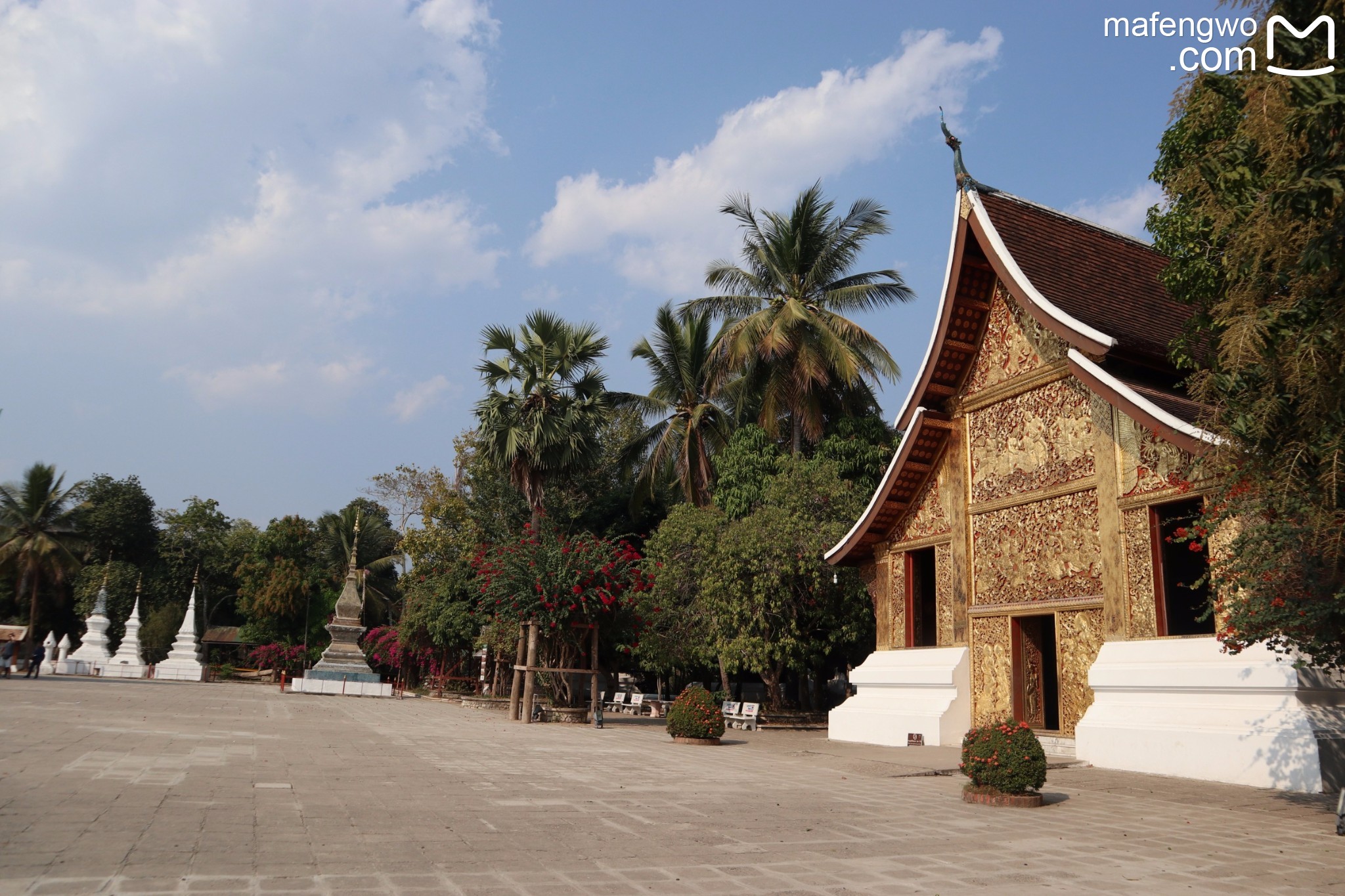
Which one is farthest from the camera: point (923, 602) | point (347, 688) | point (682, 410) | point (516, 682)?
point (347, 688)

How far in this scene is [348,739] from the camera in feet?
46.1

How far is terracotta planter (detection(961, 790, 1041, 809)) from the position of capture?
9.02 meters

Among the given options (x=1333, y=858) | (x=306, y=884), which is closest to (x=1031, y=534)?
(x=1333, y=858)

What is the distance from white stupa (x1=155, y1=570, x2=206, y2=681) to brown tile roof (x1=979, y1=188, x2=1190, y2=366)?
4182cm

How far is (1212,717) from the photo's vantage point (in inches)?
439

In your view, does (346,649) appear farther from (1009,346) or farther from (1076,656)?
(1076,656)

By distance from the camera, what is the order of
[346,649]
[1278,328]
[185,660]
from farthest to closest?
[185,660], [346,649], [1278,328]

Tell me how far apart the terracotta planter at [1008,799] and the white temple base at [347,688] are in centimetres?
2898

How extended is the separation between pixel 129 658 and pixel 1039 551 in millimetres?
44747

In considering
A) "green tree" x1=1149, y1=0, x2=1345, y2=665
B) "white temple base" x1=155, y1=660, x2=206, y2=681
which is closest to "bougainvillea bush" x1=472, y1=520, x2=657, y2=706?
"green tree" x1=1149, y1=0, x2=1345, y2=665

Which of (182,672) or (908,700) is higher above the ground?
(908,700)

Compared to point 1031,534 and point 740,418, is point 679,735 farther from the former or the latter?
point 740,418

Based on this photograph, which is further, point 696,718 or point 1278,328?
point 696,718

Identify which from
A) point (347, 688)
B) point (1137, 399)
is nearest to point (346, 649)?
point (347, 688)
